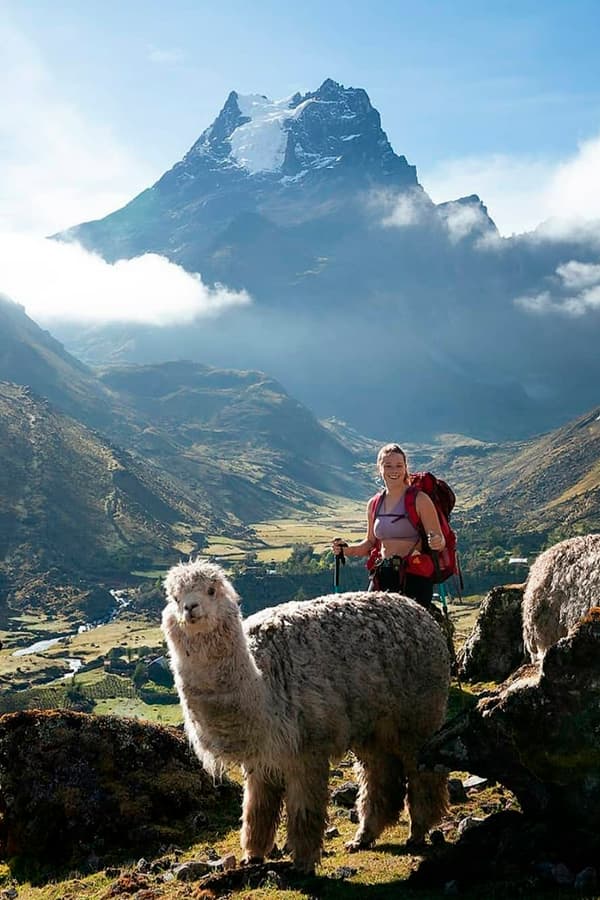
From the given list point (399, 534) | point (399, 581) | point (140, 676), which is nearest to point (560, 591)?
point (399, 581)

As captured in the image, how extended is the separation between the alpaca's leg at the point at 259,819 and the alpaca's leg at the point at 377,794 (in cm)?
146

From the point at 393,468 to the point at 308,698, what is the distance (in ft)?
14.8

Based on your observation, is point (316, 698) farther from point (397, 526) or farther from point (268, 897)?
point (397, 526)

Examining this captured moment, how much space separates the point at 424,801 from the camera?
493 inches

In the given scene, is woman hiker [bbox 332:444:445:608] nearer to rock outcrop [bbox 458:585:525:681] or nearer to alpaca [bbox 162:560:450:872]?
alpaca [bbox 162:560:450:872]

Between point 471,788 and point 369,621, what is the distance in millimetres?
4159

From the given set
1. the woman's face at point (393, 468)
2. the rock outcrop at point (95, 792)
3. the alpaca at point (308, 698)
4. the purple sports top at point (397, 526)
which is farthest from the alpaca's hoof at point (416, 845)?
the woman's face at point (393, 468)

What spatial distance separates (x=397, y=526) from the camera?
14656 millimetres

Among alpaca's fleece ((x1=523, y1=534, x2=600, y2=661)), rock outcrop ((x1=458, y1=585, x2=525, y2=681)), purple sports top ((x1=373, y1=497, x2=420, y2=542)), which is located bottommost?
rock outcrop ((x1=458, y1=585, x2=525, y2=681))

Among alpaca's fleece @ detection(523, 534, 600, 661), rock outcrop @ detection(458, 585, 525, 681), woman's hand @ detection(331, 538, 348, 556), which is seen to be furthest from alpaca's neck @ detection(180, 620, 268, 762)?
rock outcrop @ detection(458, 585, 525, 681)

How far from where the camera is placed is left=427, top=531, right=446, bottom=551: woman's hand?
1394 centimetres

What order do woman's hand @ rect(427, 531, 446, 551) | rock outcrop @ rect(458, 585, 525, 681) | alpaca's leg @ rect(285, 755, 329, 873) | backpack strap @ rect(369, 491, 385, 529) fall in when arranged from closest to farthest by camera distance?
alpaca's leg @ rect(285, 755, 329, 873)
woman's hand @ rect(427, 531, 446, 551)
backpack strap @ rect(369, 491, 385, 529)
rock outcrop @ rect(458, 585, 525, 681)

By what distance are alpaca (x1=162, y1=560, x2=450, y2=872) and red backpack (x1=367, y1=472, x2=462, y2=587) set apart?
1.32 metres

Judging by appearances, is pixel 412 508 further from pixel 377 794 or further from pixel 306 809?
pixel 306 809
